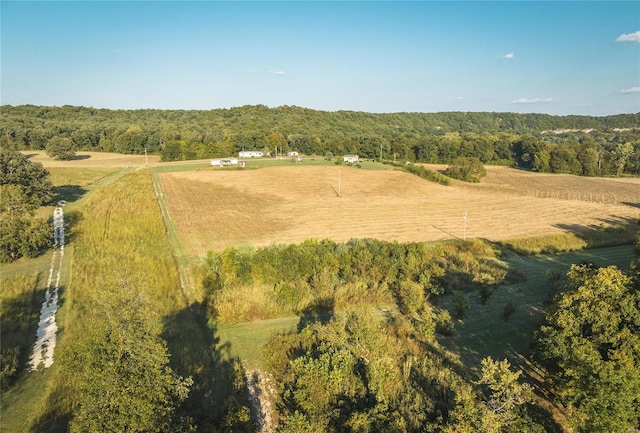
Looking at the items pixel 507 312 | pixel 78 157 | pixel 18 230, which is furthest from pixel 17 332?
pixel 78 157

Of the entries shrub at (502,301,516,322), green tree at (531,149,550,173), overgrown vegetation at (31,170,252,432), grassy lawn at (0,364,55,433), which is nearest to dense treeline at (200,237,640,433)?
shrub at (502,301,516,322)

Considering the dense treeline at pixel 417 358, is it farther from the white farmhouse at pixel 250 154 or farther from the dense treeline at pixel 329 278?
the white farmhouse at pixel 250 154

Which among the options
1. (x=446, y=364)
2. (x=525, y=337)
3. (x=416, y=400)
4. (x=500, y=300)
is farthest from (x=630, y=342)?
(x=500, y=300)

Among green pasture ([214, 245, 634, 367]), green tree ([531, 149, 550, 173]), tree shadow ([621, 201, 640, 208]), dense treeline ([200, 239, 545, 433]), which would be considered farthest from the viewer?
green tree ([531, 149, 550, 173])

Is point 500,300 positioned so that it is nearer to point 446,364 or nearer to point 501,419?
point 446,364

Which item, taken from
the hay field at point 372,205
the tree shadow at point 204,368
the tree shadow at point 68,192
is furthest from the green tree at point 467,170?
the tree shadow at point 204,368

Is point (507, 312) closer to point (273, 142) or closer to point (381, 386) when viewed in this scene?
point (381, 386)

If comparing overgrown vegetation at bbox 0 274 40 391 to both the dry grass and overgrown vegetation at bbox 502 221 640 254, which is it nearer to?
overgrown vegetation at bbox 502 221 640 254
